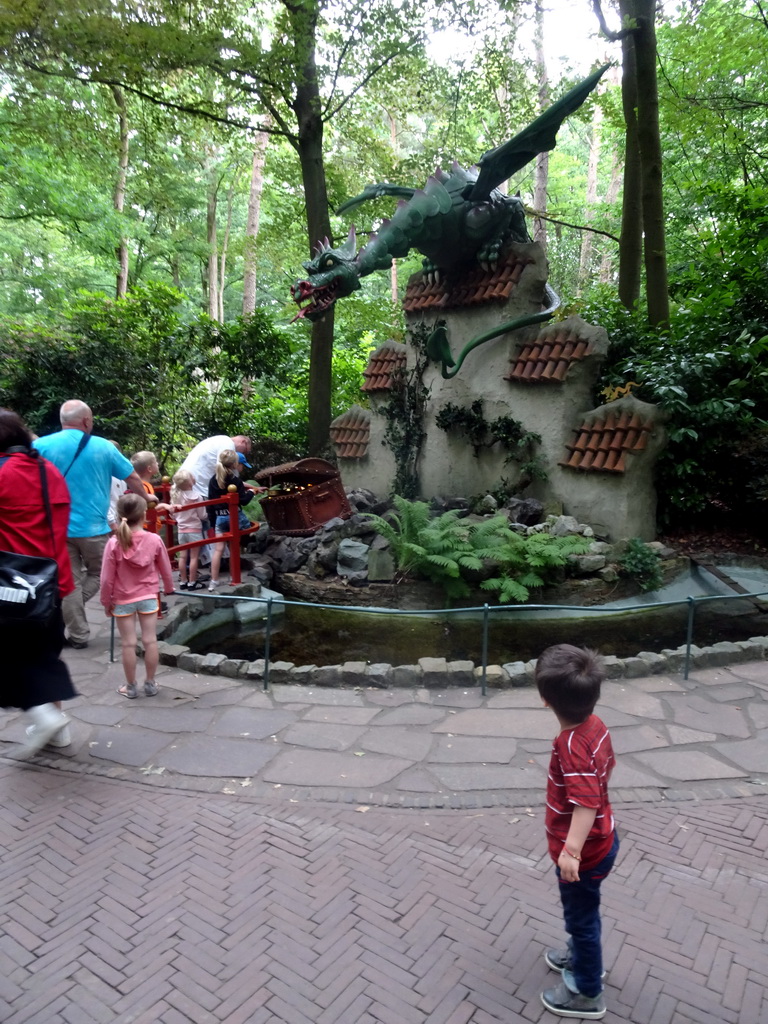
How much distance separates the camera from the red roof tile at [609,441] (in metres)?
8.79

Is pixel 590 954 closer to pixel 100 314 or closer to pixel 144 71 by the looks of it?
pixel 100 314

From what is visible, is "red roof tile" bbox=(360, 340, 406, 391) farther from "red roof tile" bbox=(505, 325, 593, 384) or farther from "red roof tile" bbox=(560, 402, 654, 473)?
"red roof tile" bbox=(560, 402, 654, 473)

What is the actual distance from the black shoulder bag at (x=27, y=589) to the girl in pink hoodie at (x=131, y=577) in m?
0.84

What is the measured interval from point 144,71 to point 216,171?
1713cm

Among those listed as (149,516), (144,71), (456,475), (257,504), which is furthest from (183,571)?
(144,71)

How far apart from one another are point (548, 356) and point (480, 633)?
4.33 metres

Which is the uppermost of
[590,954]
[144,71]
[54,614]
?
[144,71]

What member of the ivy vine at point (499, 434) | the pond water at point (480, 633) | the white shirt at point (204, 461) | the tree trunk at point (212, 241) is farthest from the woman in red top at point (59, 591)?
the tree trunk at point (212, 241)

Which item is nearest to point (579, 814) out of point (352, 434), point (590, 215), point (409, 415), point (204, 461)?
point (204, 461)

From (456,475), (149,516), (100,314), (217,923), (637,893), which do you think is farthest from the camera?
(100,314)

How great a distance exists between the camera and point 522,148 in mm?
9820

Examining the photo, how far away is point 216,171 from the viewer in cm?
2730

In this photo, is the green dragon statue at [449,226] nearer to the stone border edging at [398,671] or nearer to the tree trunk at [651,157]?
the tree trunk at [651,157]

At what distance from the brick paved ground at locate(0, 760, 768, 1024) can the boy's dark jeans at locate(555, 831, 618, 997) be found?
17 centimetres
